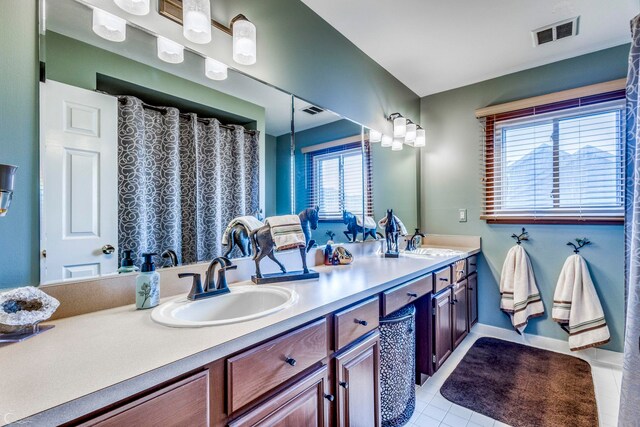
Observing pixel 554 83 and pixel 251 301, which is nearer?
pixel 251 301

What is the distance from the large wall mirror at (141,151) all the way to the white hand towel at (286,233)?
17 centimetres

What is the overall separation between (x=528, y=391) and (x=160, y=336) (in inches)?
88.2

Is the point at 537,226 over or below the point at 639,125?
below

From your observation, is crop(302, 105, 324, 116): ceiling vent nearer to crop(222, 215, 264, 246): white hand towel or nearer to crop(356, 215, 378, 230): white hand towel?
crop(222, 215, 264, 246): white hand towel

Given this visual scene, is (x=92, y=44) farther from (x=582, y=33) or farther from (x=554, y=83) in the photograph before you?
(x=554, y=83)

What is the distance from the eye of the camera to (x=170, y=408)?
Answer: 2.12 ft

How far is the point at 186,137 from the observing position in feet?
4.19

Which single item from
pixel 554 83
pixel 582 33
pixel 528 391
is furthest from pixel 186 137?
pixel 554 83

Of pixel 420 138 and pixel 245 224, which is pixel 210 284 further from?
pixel 420 138

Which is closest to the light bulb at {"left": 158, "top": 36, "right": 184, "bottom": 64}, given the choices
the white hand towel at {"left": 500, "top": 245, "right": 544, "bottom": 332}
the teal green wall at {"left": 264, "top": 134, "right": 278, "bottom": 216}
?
the teal green wall at {"left": 264, "top": 134, "right": 278, "bottom": 216}

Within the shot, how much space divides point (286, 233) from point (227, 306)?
428mm

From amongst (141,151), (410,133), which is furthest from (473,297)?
(141,151)

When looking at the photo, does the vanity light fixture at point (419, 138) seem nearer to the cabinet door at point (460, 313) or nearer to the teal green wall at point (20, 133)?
the cabinet door at point (460, 313)

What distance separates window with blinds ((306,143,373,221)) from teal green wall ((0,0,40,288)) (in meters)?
1.33
